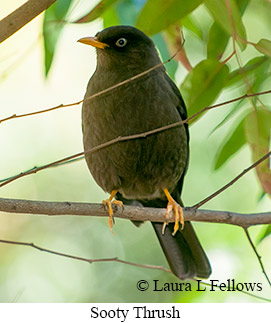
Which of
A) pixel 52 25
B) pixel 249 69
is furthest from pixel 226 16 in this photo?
pixel 52 25

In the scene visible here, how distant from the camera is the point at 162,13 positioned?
9.16 feet

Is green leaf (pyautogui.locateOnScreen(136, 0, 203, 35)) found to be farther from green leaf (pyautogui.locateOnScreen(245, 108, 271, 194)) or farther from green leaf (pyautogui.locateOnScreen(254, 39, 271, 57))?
green leaf (pyautogui.locateOnScreen(245, 108, 271, 194))

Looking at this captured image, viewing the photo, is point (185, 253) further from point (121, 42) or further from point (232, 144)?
point (121, 42)

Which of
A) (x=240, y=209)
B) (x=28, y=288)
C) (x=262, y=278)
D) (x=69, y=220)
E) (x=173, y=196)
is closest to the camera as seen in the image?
(x=262, y=278)

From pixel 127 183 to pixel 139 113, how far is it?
58 cm

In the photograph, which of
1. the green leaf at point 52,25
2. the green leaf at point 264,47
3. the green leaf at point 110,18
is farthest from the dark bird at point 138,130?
the green leaf at point 264,47

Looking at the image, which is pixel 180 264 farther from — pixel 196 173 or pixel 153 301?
pixel 196 173

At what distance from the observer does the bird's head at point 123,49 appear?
379 centimetres

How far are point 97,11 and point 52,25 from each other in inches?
14.7

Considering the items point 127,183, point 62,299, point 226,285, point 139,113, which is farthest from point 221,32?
point 62,299

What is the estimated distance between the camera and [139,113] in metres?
3.58

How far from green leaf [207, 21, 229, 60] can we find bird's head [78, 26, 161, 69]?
86cm

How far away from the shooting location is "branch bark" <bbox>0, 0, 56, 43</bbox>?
2037 millimetres

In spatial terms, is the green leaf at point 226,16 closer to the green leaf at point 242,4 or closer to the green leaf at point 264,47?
the green leaf at point 264,47
